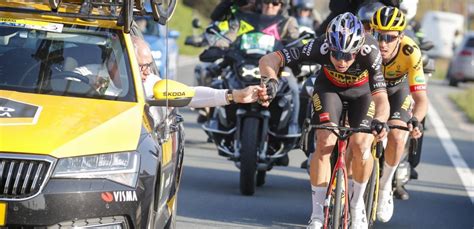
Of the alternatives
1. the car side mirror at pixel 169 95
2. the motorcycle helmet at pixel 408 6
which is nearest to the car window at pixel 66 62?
the car side mirror at pixel 169 95

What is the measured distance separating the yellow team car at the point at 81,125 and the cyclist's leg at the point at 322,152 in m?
0.95

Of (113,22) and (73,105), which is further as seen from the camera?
(113,22)

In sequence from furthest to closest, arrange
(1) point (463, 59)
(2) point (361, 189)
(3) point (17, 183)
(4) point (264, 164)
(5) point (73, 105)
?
1. (1) point (463, 59)
2. (4) point (264, 164)
3. (2) point (361, 189)
4. (5) point (73, 105)
5. (3) point (17, 183)

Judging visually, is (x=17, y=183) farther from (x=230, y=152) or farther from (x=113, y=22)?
(x=230, y=152)

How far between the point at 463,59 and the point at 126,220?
1444 inches

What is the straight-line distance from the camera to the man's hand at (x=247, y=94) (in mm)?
8461

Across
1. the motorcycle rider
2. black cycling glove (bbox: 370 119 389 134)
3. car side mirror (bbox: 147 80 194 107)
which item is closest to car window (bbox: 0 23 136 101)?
car side mirror (bbox: 147 80 194 107)

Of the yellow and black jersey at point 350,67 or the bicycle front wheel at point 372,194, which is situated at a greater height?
the yellow and black jersey at point 350,67

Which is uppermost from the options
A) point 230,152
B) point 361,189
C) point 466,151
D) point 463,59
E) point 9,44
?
point 9,44

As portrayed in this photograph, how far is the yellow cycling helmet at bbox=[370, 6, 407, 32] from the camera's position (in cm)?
1048

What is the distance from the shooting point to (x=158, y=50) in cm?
2108

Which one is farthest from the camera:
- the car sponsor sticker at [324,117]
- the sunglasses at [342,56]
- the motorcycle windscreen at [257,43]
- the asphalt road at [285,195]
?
the motorcycle windscreen at [257,43]

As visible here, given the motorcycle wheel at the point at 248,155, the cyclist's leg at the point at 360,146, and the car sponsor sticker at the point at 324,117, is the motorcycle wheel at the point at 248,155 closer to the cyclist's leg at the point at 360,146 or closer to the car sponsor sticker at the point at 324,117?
the cyclist's leg at the point at 360,146

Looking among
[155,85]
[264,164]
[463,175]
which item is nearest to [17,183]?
[155,85]
